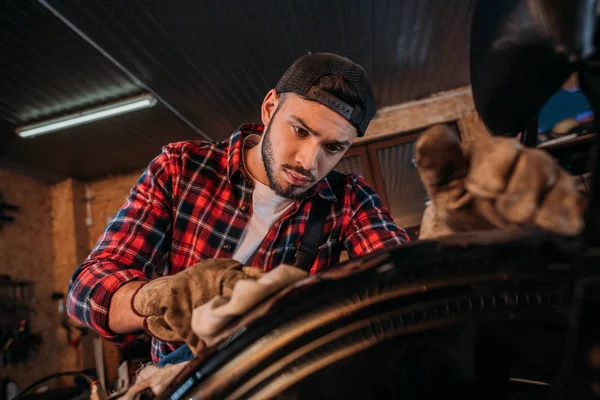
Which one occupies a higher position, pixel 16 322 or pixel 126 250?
pixel 126 250

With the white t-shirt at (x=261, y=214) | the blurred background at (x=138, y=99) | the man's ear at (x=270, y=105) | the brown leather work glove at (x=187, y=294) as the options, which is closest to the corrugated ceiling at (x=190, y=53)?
the blurred background at (x=138, y=99)

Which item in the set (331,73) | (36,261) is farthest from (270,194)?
(36,261)

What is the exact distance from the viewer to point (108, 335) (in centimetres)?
A: 74

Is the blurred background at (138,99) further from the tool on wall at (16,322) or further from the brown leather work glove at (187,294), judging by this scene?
the brown leather work glove at (187,294)

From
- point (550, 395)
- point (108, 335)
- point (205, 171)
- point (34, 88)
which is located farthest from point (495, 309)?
point (34, 88)

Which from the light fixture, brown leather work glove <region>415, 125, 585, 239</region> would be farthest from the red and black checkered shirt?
the light fixture

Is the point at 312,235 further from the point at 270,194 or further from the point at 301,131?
the point at 301,131

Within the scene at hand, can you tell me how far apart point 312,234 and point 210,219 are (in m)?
0.34

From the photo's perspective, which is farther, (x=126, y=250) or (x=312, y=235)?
(x=312, y=235)

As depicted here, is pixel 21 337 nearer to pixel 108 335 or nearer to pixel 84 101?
pixel 84 101

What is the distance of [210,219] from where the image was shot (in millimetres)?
1138

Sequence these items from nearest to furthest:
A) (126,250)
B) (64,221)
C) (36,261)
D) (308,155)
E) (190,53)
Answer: (126,250), (308,155), (190,53), (36,261), (64,221)

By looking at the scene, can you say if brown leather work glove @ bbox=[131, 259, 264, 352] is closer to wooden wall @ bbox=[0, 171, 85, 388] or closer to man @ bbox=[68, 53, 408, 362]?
man @ bbox=[68, 53, 408, 362]

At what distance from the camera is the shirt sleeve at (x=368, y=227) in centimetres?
108
